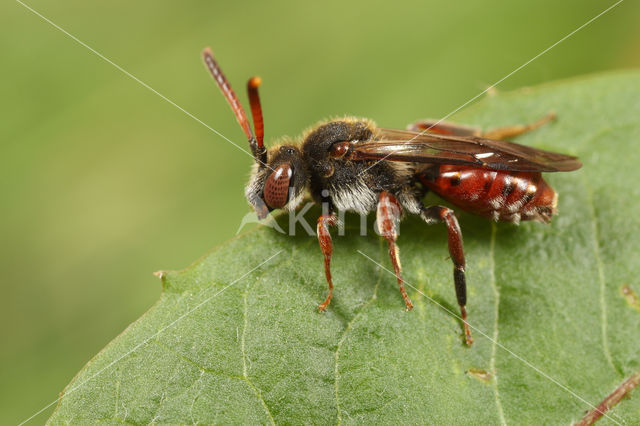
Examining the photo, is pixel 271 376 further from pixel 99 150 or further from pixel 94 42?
pixel 94 42

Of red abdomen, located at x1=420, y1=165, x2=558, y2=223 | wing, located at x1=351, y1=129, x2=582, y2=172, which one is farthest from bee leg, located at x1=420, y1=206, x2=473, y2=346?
wing, located at x1=351, y1=129, x2=582, y2=172

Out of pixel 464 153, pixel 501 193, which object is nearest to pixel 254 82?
pixel 464 153

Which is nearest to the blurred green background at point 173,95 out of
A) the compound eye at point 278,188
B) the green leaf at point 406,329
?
the compound eye at point 278,188

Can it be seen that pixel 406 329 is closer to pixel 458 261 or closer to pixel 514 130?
pixel 458 261

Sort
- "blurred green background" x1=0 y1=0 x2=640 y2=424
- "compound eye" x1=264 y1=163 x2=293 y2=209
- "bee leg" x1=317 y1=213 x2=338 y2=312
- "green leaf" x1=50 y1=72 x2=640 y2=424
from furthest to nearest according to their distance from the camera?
"blurred green background" x1=0 y1=0 x2=640 y2=424
"compound eye" x1=264 y1=163 x2=293 y2=209
"bee leg" x1=317 y1=213 x2=338 y2=312
"green leaf" x1=50 y1=72 x2=640 y2=424

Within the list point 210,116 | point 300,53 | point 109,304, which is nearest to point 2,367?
point 109,304

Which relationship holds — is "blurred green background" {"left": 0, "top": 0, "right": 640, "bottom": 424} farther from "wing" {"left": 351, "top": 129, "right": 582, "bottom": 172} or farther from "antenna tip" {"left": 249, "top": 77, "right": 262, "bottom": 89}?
"antenna tip" {"left": 249, "top": 77, "right": 262, "bottom": 89}
